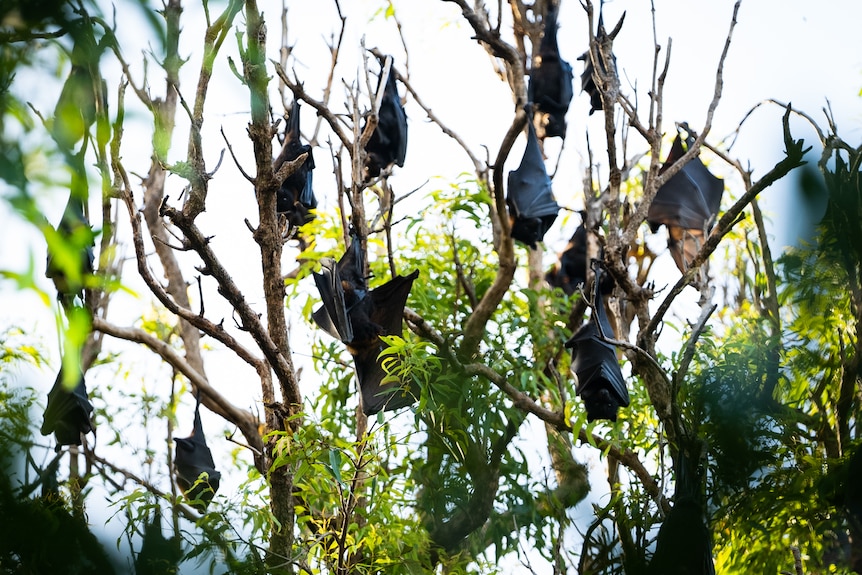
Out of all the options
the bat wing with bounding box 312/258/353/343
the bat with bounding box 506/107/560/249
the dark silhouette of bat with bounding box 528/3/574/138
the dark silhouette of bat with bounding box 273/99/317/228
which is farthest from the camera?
the dark silhouette of bat with bounding box 528/3/574/138

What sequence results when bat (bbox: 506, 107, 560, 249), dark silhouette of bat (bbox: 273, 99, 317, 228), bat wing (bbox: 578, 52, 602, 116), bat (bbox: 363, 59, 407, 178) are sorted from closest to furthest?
dark silhouette of bat (bbox: 273, 99, 317, 228) < bat (bbox: 506, 107, 560, 249) < bat (bbox: 363, 59, 407, 178) < bat wing (bbox: 578, 52, 602, 116)

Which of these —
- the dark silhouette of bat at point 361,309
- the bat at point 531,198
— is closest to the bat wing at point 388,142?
the bat at point 531,198

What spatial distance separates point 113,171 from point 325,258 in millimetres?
2013

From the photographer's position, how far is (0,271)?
0.68 meters

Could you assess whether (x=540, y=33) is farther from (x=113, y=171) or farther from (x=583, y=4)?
(x=113, y=171)

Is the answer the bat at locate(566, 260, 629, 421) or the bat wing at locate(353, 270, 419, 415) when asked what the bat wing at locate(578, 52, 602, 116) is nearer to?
the bat at locate(566, 260, 629, 421)

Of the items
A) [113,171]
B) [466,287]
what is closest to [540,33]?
[466,287]

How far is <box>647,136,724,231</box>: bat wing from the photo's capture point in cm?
661

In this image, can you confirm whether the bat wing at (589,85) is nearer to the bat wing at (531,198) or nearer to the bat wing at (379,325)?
the bat wing at (531,198)

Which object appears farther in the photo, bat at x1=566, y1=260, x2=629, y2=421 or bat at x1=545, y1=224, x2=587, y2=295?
bat at x1=545, y1=224, x2=587, y2=295

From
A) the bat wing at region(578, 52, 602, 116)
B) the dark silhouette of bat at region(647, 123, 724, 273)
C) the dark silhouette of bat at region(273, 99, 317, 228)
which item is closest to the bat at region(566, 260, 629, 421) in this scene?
the dark silhouette of bat at region(647, 123, 724, 273)

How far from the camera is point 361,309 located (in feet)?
17.0

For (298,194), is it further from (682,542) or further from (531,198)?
(682,542)

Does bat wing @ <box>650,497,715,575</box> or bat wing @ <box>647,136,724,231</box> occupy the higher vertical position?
bat wing @ <box>647,136,724,231</box>
